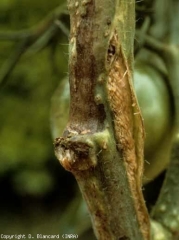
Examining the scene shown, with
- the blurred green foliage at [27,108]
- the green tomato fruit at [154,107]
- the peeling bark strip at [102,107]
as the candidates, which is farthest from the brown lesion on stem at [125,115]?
the blurred green foliage at [27,108]

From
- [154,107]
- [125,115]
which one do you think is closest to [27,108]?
[154,107]

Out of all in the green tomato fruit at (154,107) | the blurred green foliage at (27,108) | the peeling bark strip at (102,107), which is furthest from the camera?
the blurred green foliage at (27,108)

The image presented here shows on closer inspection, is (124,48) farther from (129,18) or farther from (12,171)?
(12,171)

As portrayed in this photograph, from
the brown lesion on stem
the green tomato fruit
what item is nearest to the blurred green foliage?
the green tomato fruit

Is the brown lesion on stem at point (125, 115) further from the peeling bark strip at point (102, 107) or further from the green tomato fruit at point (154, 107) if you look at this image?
the green tomato fruit at point (154, 107)

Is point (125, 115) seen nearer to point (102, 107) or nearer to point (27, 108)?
point (102, 107)

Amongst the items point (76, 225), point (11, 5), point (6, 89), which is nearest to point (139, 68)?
point (76, 225)
